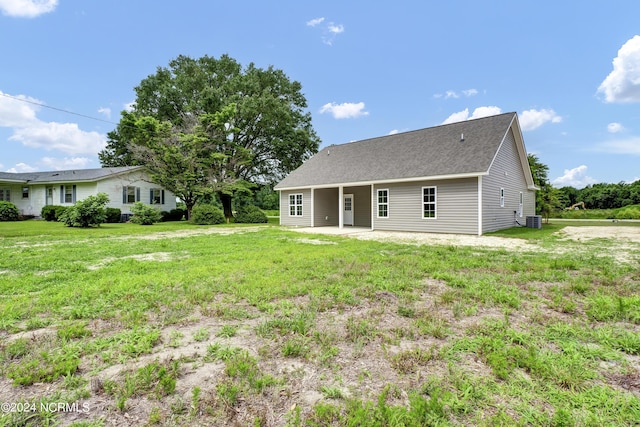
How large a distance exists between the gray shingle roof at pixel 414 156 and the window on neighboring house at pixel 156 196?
40.3 feet

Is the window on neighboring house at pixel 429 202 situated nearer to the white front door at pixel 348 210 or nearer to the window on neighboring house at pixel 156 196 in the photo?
the white front door at pixel 348 210

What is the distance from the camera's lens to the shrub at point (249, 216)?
22672 millimetres

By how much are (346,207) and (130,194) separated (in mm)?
17492

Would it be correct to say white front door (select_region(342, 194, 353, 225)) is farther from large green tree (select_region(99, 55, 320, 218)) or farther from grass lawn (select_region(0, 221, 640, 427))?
grass lawn (select_region(0, 221, 640, 427))

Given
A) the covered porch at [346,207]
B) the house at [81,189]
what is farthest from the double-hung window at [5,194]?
the covered porch at [346,207]

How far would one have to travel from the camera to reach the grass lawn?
5.93ft

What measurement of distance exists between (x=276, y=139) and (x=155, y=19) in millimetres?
11516

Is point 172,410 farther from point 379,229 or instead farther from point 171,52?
point 171,52

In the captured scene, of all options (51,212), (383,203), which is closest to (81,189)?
(51,212)

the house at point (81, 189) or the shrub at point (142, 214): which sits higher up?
the house at point (81, 189)

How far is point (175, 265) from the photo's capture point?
6066 millimetres

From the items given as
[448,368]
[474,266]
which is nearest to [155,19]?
[474,266]

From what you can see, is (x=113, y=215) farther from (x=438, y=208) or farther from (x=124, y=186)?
(x=438, y=208)

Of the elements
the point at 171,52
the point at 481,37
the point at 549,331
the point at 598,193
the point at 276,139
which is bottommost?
the point at 549,331
